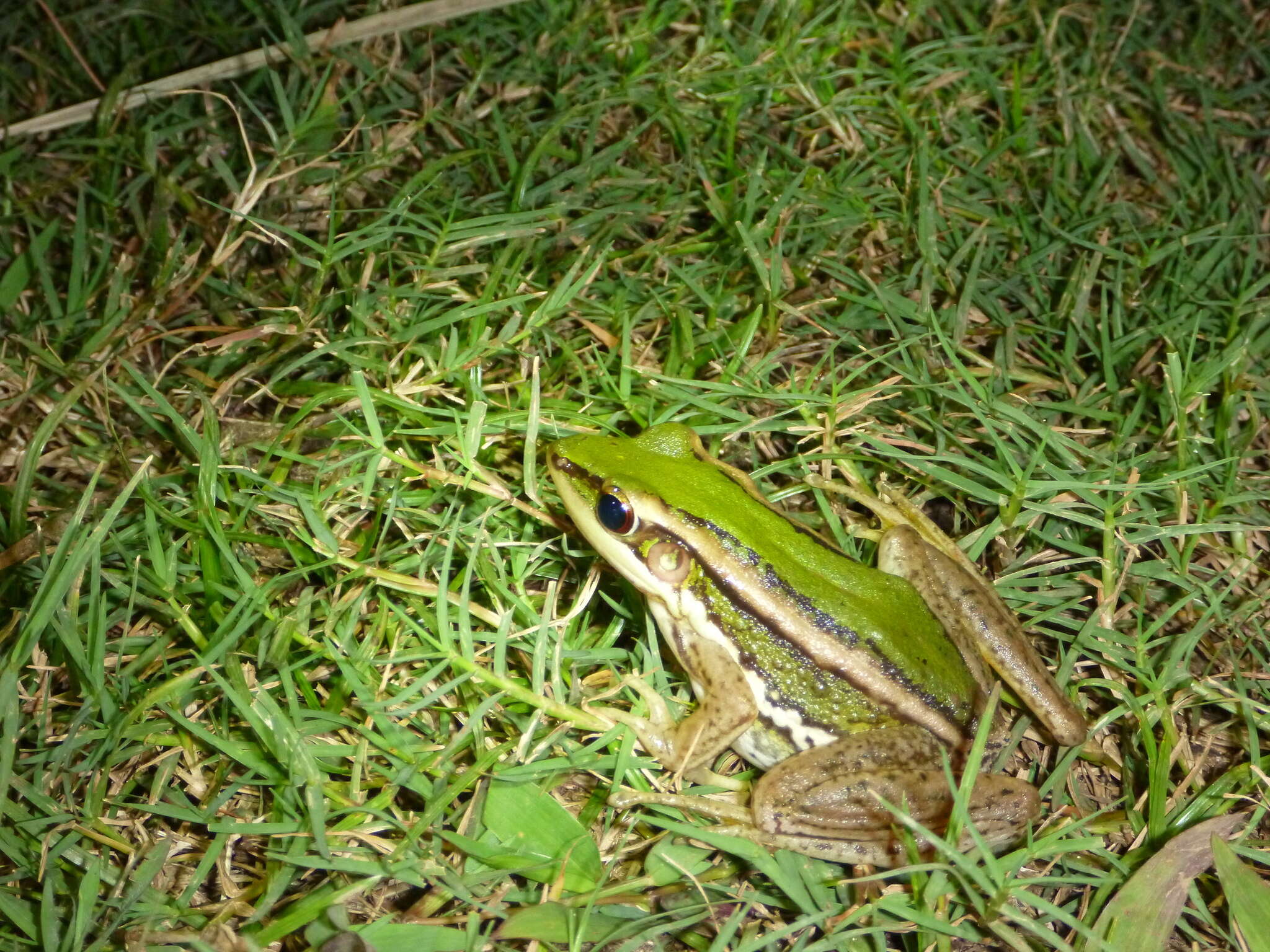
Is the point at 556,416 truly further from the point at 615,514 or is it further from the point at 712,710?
the point at 712,710

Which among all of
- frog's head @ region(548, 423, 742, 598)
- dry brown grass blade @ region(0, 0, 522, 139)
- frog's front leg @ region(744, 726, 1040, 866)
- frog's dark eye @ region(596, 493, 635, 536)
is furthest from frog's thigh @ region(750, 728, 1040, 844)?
dry brown grass blade @ region(0, 0, 522, 139)

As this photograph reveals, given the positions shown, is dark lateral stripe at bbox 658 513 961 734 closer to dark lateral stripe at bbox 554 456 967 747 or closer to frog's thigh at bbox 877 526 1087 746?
dark lateral stripe at bbox 554 456 967 747

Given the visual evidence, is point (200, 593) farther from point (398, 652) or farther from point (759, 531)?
point (759, 531)

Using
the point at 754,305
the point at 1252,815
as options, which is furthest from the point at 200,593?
the point at 1252,815

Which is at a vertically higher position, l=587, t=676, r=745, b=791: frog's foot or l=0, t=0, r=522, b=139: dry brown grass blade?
l=0, t=0, r=522, b=139: dry brown grass blade

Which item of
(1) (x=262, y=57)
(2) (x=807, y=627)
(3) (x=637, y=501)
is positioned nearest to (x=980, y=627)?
(2) (x=807, y=627)

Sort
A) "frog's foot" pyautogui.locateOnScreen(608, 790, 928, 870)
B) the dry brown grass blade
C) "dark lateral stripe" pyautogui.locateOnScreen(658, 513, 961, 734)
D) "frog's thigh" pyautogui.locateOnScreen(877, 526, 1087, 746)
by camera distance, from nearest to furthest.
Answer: "frog's foot" pyautogui.locateOnScreen(608, 790, 928, 870), "dark lateral stripe" pyautogui.locateOnScreen(658, 513, 961, 734), "frog's thigh" pyautogui.locateOnScreen(877, 526, 1087, 746), the dry brown grass blade
